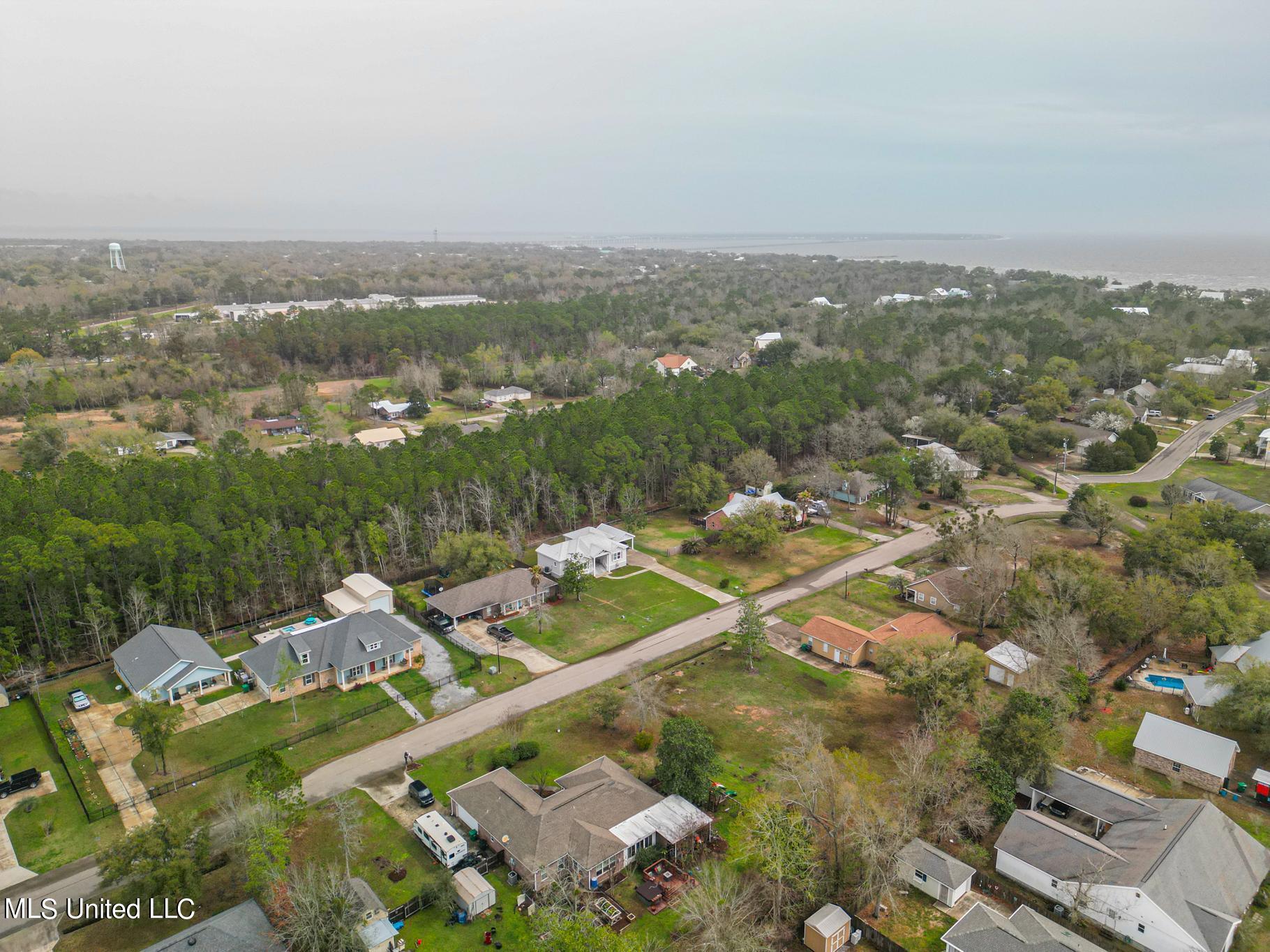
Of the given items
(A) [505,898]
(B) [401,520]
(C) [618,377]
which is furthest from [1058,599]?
(C) [618,377]

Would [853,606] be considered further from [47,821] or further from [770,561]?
[47,821]

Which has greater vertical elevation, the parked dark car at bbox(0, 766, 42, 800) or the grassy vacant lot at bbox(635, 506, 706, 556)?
the parked dark car at bbox(0, 766, 42, 800)

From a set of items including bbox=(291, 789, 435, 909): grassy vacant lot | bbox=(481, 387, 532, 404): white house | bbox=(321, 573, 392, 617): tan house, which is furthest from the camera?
bbox=(481, 387, 532, 404): white house

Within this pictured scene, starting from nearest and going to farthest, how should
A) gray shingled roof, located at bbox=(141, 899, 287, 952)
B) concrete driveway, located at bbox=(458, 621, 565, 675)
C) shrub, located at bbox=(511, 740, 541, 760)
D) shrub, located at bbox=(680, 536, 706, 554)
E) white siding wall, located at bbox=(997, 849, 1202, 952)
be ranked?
gray shingled roof, located at bbox=(141, 899, 287, 952), white siding wall, located at bbox=(997, 849, 1202, 952), shrub, located at bbox=(511, 740, 541, 760), concrete driveway, located at bbox=(458, 621, 565, 675), shrub, located at bbox=(680, 536, 706, 554)

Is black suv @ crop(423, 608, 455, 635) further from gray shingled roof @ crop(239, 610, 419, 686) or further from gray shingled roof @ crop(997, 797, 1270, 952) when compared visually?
gray shingled roof @ crop(997, 797, 1270, 952)

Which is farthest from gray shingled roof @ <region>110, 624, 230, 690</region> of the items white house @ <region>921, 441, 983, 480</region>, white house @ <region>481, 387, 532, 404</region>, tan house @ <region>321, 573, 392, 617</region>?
white house @ <region>481, 387, 532, 404</region>

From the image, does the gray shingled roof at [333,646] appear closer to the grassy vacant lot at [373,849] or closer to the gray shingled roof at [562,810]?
the grassy vacant lot at [373,849]
